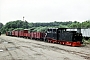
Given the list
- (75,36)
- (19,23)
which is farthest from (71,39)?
(19,23)

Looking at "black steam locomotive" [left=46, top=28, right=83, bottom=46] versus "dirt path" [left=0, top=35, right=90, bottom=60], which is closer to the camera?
"dirt path" [left=0, top=35, right=90, bottom=60]

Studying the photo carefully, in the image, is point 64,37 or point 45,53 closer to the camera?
point 45,53

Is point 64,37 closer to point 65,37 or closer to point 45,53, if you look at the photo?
point 65,37

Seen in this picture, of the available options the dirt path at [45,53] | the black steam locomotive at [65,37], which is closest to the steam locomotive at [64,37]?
the black steam locomotive at [65,37]

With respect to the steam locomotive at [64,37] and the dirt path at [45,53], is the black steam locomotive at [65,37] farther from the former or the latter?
the dirt path at [45,53]

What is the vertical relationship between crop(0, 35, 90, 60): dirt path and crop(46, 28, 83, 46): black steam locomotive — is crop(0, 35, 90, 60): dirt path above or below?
below

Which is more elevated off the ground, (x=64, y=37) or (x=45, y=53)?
(x=64, y=37)

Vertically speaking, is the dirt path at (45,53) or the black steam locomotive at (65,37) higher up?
the black steam locomotive at (65,37)

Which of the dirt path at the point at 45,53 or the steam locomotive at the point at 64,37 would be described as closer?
the dirt path at the point at 45,53

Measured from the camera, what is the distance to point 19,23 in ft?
458

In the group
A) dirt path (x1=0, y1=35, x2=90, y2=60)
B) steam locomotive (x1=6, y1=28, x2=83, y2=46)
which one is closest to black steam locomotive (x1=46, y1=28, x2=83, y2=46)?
steam locomotive (x1=6, y1=28, x2=83, y2=46)

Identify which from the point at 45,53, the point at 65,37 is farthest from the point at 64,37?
the point at 45,53

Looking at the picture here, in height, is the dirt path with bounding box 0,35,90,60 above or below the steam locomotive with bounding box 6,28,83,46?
below

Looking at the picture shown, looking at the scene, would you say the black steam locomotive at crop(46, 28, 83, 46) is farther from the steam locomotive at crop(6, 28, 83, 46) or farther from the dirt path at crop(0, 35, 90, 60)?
the dirt path at crop(0, 35, 90, 60)
